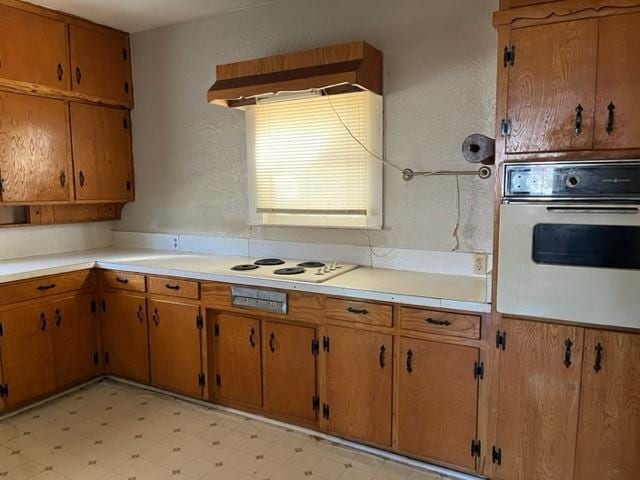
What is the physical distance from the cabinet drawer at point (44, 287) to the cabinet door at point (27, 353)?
77 mm

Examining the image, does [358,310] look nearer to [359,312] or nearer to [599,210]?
[359,312]

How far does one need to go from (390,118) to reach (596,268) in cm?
146

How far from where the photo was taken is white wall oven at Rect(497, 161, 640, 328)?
6.13ft

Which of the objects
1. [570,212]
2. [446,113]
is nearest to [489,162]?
[446,113]

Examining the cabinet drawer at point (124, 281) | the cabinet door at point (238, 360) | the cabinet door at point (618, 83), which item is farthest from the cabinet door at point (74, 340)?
the cabinet door at point (618, 83)

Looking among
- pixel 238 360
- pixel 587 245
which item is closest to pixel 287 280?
pixel 238 360

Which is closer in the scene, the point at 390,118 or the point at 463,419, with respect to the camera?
the point at 463,419

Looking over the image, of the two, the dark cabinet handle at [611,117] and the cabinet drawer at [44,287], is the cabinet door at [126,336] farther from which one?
the dark cabinet handle at [611,117]

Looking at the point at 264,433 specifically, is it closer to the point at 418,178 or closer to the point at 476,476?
the point at 476,476

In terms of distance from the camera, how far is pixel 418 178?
9.43 ft

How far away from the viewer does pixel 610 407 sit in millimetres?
1977

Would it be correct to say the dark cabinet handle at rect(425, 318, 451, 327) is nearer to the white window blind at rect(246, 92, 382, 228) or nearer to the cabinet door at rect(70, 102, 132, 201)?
the white window blind at rect(246, 92, 382, 228)

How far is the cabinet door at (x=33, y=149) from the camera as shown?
3191mm

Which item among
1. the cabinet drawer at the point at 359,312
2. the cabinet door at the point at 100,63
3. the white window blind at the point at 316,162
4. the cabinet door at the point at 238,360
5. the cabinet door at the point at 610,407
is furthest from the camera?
the cabinet door at the point at 100,63
